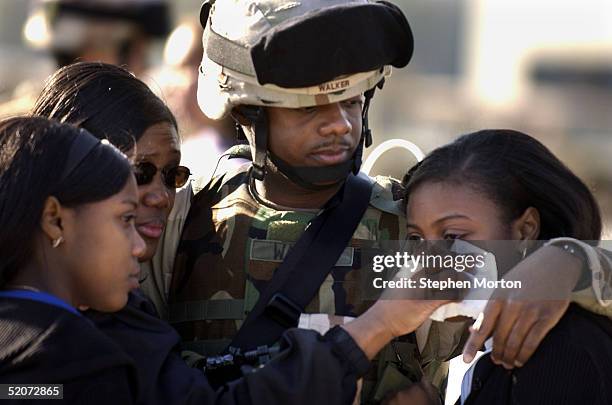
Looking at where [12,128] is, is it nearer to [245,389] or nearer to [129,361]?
[129,361]

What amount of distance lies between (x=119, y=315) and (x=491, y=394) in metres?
1.02

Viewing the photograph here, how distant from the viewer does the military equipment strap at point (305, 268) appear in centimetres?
353

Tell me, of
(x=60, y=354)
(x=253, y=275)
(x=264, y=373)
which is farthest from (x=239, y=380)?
(x=253, y=275)

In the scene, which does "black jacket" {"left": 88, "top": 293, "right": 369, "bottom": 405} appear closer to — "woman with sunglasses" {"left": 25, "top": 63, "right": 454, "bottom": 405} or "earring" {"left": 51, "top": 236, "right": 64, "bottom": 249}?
"woman with sunglasses" {"left": 25, "top": 63, "right": 454, "bottom": 405}

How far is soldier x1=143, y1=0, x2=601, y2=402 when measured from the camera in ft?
11.8

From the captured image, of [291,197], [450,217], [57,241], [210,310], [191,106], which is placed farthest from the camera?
[191,106]

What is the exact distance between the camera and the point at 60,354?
2.91 metres

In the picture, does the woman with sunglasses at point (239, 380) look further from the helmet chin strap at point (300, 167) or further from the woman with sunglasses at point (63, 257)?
the helmet chin strap at point (300, 167)

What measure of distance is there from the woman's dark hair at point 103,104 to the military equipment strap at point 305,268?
1.85ft

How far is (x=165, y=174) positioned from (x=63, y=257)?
2.27 feet

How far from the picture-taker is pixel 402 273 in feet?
11.2

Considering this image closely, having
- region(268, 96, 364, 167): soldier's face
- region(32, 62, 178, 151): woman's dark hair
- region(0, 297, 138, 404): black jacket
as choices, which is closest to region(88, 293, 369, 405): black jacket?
region(0, 297, 138, 404): black jacket

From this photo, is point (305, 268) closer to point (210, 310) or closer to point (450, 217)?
point (210, 310)

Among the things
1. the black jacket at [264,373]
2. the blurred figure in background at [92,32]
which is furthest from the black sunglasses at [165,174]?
the blurred figure in background at [92,32]
